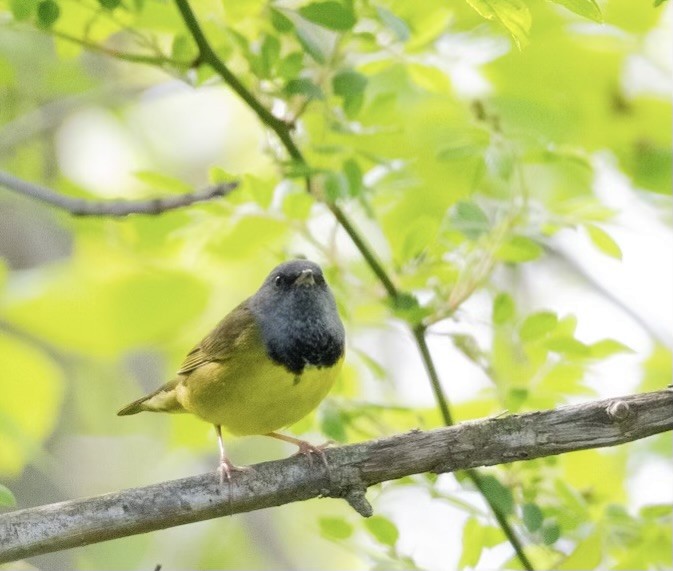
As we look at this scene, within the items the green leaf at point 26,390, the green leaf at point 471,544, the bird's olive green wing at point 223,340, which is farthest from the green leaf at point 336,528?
the green leaf at point 26,390

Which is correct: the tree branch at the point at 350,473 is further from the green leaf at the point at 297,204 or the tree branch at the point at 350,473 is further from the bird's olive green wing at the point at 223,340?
the bird's olive green wing at the point at 223,340

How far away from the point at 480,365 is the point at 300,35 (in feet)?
4.51

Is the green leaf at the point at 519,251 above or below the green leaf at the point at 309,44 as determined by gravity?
below

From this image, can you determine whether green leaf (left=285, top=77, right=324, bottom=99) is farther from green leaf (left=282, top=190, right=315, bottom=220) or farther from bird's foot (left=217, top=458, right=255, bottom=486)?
bird's foot (left=217, top=458, right=255, bottom=486)

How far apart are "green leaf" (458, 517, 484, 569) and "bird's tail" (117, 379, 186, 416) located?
1710mm

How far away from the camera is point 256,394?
416 centimetres

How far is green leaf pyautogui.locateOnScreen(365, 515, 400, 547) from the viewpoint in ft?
11.7

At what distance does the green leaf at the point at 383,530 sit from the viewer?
3557 millimetres

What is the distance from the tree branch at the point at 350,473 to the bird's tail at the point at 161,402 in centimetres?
141

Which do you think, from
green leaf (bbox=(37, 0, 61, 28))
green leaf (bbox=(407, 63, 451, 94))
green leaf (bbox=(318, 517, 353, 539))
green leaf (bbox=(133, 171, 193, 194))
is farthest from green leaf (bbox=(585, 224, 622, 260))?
green leaf (bbox=(37, 0, 61, 28))

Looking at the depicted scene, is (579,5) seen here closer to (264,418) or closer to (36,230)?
(264,418)

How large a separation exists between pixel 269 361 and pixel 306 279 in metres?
0.42

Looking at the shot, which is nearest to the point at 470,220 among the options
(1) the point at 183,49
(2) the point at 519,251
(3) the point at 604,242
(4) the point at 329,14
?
(2) the point at 519,251

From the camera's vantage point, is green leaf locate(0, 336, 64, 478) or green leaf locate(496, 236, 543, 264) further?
green leaf locate(0, 336, 64, 478)
